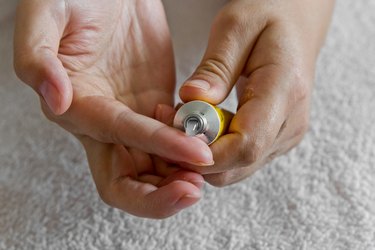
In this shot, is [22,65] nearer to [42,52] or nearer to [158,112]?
[42,52]

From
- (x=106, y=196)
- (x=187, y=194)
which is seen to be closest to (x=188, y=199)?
(x=187, y=194)

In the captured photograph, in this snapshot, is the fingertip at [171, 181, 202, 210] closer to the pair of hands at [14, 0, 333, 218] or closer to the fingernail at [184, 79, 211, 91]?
the pair of hands at [14, 0, 333, 218]

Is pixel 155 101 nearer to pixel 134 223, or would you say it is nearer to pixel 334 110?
pixel 134 223

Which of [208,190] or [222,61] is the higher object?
[222,61]

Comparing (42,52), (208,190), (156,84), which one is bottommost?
(208,190)

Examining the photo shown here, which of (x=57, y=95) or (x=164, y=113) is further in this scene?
(x=164, y=113)

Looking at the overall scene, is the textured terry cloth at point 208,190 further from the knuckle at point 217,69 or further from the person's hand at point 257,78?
the knuckle at point 217,69

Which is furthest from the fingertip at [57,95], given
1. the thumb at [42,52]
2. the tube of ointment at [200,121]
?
the tube of ointment at [200,121]

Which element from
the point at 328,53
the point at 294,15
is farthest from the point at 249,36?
the point at 328,53
